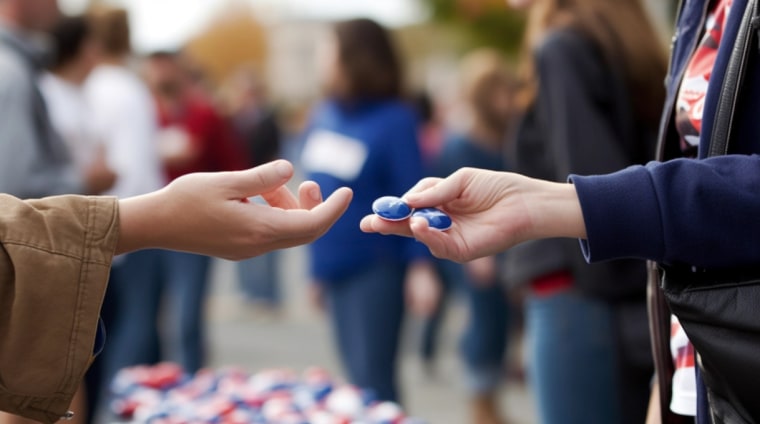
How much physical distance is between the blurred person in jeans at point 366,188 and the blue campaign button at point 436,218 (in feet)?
8.93

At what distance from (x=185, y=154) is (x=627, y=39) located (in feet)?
13.3

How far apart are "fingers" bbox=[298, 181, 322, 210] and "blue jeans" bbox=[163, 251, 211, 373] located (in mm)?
4457

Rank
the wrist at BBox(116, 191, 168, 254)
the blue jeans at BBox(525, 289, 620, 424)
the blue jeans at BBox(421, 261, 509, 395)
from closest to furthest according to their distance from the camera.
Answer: the wrist at BBox(116, 191, 168, 254) → the blue jeans at BBox(525, 289, 620, 424) → the blue jeans at BBox(421, 261, 509, 395)

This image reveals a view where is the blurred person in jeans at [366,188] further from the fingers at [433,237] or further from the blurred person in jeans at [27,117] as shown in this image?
the fingers at [433,237]

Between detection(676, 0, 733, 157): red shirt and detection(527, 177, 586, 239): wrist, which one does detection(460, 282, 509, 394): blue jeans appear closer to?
detection(676, 0, 733, 157): red shirt

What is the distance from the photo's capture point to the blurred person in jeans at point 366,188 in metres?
4.20

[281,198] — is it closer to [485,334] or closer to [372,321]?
[372,321]

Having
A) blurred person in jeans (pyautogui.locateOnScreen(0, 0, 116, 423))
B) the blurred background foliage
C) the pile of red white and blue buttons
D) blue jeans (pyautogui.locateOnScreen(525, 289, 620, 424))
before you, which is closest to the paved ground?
blurred person in jeans (pyautogui.locateOnScreen(0, 0, 116, 423))

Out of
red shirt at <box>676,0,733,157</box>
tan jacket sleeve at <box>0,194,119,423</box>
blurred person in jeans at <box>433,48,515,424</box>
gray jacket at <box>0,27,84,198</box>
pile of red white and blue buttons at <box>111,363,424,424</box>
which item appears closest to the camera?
tan jacket sleeve at <box>0,194,119,423</box>

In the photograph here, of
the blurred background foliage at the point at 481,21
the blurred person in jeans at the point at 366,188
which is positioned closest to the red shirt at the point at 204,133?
the blurred person in jeans at the point at 366,188

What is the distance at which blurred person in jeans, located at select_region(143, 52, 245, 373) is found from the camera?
615 cm

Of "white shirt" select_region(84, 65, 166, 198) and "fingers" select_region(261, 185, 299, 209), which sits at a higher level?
"fingers" select_region(261, 185, 299, 209)

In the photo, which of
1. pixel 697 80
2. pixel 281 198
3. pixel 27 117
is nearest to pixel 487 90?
pixel 27 117

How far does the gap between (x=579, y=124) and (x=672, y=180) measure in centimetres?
119
